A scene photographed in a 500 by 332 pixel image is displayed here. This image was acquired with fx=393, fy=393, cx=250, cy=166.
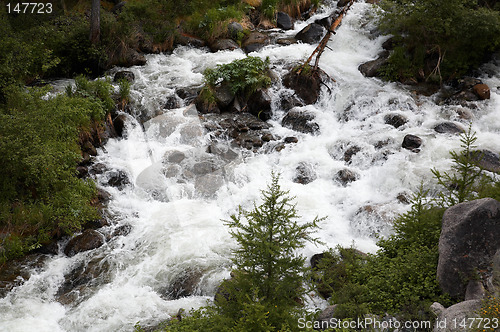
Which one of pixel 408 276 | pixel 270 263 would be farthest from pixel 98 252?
pixel 408 276

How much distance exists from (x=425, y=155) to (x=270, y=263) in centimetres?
846

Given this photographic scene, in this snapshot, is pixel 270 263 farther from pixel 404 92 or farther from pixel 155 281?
pixel 404 92

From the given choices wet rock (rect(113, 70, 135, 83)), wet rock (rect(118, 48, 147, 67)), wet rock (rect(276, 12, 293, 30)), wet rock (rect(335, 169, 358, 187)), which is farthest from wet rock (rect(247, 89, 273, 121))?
wet rock (rect(276, 12, 293, 30))

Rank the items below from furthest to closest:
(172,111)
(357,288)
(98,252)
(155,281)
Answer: (172,111), (98,252), (155,281), (357,288)

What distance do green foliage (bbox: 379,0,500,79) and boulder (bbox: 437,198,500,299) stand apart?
1076 cm

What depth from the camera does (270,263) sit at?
527 cm

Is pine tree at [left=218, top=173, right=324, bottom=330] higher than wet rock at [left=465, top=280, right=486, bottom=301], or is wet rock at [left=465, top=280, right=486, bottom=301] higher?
pine tree at [left=218, top=173, right=324, bottom=330]

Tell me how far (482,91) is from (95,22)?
1510 centimetres

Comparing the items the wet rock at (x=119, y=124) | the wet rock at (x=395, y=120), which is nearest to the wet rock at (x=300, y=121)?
the wet rock at (x=395, y=120)

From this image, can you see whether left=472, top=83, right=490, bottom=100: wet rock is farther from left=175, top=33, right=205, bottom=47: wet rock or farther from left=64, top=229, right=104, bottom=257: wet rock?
left=64, top=229, right=104, bottom=257: wet rock

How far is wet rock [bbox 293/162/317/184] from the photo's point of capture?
471 inches

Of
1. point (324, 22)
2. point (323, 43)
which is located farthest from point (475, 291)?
point (324, 22)

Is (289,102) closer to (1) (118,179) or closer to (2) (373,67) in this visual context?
(2) (373,67)

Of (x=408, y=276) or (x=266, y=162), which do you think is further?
(x=266, y=162)
